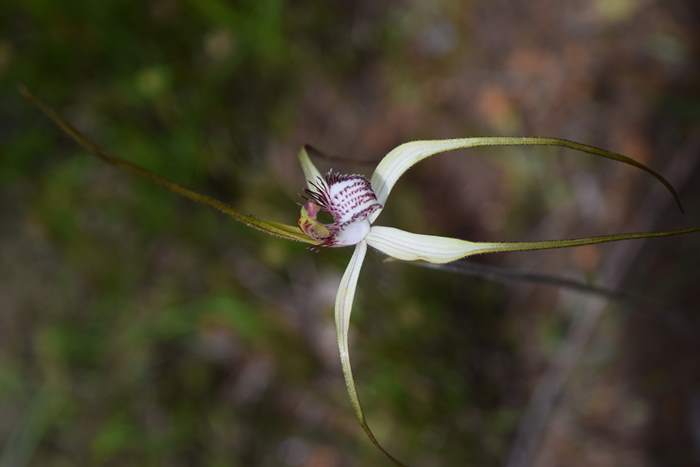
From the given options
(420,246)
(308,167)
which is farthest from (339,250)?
(420,246)

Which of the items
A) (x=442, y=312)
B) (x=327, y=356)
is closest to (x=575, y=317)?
(x=442, y=312)

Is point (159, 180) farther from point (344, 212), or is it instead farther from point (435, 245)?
point (435, 245)

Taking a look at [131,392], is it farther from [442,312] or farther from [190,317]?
[442,312]

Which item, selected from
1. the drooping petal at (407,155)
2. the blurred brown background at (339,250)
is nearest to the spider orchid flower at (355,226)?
the drooping petal at (407,155)

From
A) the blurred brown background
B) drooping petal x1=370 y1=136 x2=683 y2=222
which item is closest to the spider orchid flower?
drooping petal x1=370 y1=136 x2=683 y2=222

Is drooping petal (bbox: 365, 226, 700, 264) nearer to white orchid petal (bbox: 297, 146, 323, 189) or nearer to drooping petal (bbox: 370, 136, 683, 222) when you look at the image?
drooping petal (bbox: 370, 136, 683, 222)

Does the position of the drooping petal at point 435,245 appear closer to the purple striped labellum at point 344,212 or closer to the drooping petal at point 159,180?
the purple striped labellum at point 344,212
